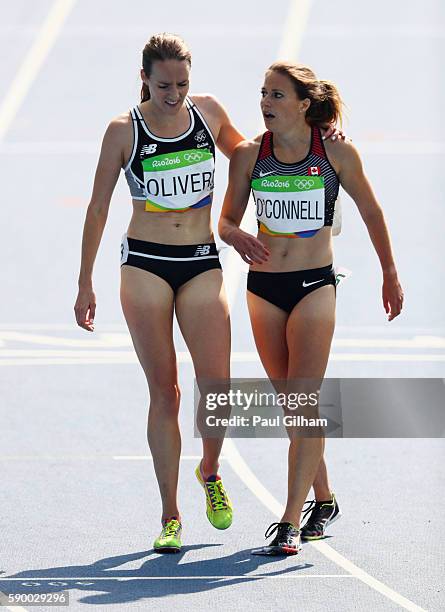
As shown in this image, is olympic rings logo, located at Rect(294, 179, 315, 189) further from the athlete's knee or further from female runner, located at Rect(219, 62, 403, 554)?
the athlete's knee

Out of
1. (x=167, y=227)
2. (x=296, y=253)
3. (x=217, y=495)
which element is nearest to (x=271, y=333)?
(x=296, y=253)

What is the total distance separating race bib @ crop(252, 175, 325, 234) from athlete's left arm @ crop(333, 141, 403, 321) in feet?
0.45

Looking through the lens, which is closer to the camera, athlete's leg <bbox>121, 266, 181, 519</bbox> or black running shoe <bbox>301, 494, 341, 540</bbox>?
athlete's leg <bbox>121, 266, 181, 519</bbox>

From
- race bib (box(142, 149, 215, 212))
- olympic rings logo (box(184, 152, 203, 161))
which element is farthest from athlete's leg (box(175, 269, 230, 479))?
olympic rings logo (box(184, 152, 203, 161))

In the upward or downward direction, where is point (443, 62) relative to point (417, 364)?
upward

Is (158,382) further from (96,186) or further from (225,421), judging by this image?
(96,186)

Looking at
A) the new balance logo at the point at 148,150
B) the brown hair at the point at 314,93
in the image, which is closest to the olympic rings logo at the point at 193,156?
the new balance logo at the point at 148,150

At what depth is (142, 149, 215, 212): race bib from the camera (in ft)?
24.4

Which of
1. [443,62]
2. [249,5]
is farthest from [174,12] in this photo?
[443,62]

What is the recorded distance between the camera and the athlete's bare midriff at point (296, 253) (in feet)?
24.7

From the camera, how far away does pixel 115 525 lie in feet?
A: 26.0

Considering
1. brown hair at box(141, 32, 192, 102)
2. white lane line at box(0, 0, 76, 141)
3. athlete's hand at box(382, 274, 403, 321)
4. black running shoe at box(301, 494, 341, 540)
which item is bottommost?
black running shoe at box(301, 494, 341, 540)

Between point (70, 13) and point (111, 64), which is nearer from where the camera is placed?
point (111, 64)

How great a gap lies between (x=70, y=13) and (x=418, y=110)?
649 cm
